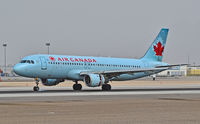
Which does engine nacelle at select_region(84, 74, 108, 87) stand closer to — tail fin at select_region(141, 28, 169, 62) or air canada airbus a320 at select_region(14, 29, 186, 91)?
air canada airbus a320 at select_region(14, 29, 186, 91)

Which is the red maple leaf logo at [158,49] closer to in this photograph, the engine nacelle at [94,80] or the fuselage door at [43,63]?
the engine nacelle at [94,80]

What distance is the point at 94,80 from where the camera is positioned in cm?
4484

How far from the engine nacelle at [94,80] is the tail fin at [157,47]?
45.3 ft

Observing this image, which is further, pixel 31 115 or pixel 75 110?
pixel 75 110

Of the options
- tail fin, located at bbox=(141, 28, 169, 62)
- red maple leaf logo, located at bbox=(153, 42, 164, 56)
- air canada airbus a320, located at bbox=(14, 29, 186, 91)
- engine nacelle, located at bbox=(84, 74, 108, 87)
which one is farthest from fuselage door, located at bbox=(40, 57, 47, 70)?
red maple leaf logo, located at bbox=(153, 42, 164, 56)

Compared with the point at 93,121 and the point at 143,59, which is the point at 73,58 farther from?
the point at 93,121

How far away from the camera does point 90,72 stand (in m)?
47.6

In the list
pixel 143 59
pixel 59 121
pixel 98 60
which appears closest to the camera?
pixel 59 121

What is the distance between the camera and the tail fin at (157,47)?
5790 cm

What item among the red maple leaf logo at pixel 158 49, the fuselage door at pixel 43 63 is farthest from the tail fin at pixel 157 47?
the fuselage door at pixel 43 63

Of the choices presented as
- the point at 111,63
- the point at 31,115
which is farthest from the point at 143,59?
the point at 31,115

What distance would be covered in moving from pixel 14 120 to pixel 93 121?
3580mm

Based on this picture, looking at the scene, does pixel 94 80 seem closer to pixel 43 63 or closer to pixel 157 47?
pixel 43 63

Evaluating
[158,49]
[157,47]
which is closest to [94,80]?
[157,47]
